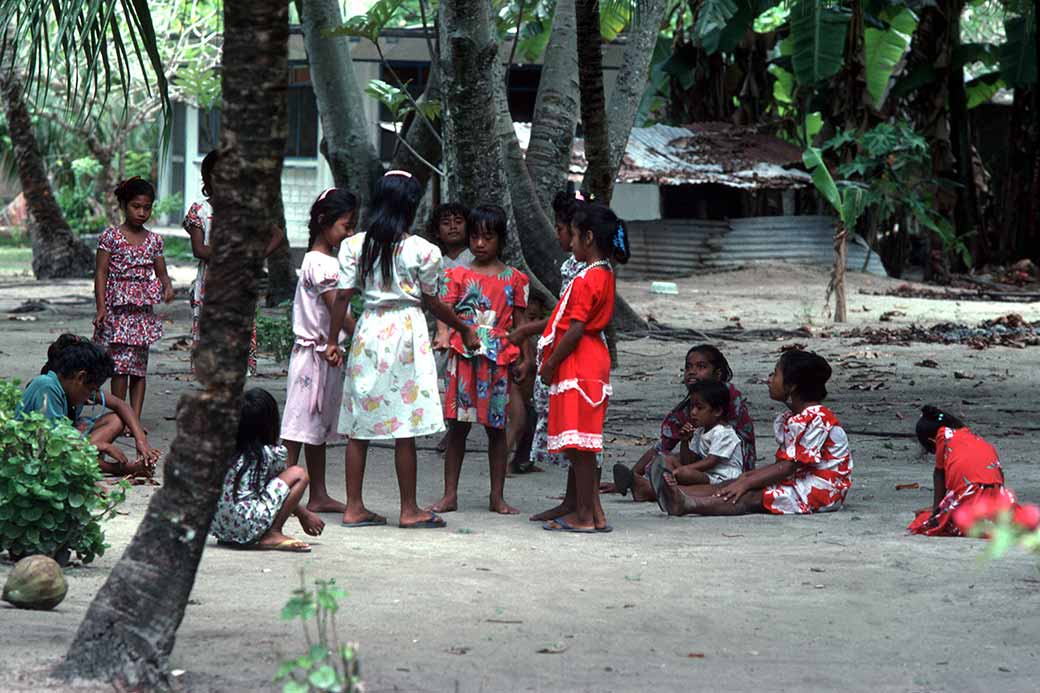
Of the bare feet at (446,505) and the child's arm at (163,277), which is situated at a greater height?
the child's arm at (163,277)

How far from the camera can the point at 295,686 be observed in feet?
9.98

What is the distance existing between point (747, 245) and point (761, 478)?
713 inches

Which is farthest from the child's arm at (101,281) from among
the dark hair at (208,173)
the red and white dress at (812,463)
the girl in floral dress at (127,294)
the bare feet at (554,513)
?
the red and white dress at (812,463)

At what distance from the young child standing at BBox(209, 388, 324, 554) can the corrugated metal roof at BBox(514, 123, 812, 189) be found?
662 inches

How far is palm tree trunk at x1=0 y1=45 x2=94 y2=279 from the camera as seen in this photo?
2073 centimetres

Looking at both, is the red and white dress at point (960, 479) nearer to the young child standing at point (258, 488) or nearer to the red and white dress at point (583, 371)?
the red and white dress at point (583, 371)

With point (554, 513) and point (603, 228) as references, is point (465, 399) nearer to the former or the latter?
point (554, 513)

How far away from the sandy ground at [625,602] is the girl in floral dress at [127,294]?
4.33 feet

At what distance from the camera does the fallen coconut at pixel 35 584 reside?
462 centimetres

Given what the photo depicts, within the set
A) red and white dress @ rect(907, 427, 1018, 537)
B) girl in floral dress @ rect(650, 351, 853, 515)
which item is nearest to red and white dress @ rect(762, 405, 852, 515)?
girl in floral dress @ rect(650, 351, 853, 515)

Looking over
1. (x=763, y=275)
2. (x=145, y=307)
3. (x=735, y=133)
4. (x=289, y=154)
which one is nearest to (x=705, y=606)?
(x=145, y=307)

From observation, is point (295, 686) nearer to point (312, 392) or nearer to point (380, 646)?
point (380, 646)

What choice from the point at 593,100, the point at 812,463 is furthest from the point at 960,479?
the point at 593,100

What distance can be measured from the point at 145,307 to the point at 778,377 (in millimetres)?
3807
